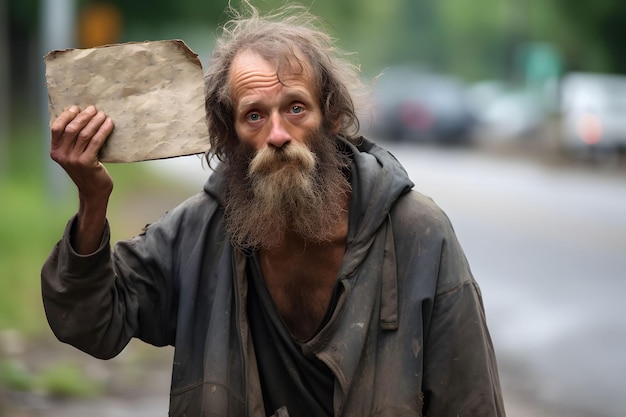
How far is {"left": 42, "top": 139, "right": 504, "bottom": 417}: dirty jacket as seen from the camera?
10.2 ft

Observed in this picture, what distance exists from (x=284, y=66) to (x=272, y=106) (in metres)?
0.13

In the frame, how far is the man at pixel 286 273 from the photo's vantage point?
311cm

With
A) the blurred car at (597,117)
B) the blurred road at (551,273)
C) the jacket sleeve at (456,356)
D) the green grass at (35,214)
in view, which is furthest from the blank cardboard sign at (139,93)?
the blurred car at (597,117)

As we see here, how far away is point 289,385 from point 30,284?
21.3 ft

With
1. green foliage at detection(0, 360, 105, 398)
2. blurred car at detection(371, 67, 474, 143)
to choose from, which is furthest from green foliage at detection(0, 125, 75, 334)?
blurred car at detection(371, 67, 474, 143)

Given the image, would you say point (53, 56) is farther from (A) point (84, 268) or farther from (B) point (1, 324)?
(B) point (1, 324)

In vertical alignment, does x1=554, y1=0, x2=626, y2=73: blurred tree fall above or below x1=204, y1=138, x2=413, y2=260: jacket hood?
below

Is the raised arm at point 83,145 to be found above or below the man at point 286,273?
above

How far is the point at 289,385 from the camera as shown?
3230 mm

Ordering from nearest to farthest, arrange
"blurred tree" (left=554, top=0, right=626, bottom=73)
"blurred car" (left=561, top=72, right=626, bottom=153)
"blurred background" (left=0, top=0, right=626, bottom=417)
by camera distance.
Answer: "blurred background" (left=0, top=0, right=626, bottom=417) → "blurred car" (left=561, top=72, right=626, bottom=153) → "blurred tree" (left=554, top=0, right=626, bottom=73)

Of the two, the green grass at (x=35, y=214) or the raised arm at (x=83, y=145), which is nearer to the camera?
the raised arm at (x=83, y=145)

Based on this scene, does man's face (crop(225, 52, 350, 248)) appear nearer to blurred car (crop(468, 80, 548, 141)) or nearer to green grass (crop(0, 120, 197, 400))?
green grass (crop(0, 120, 197, 400))

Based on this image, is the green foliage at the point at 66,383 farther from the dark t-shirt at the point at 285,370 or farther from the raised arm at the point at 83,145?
the raised arm at the point at 83,145

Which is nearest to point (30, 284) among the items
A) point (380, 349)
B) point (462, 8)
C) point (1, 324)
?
point (1, 324)
